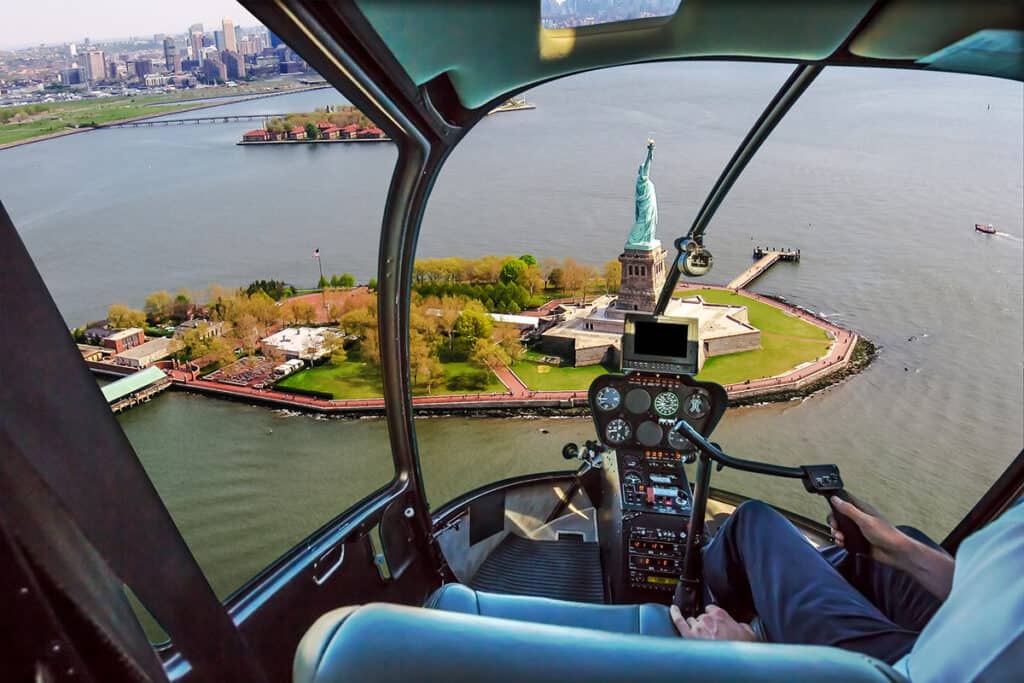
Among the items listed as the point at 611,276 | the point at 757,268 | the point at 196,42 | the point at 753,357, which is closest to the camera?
the point at 196,42

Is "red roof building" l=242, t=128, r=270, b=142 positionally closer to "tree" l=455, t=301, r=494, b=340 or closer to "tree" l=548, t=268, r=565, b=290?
"tree" l=455, t=301, r=494, b=340

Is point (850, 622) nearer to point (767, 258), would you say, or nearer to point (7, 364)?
point (7, 364)

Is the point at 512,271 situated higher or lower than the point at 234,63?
lower

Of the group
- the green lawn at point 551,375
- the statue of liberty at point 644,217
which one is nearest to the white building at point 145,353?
the statue of liberty at point 644,217

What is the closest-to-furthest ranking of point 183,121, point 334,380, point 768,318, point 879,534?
point 879,534, point 183,121, point 334,380, point 768,318

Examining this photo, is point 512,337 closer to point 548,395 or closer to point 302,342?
point 548,395

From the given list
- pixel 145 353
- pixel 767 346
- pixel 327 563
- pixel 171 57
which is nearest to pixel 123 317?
pixel 145 353

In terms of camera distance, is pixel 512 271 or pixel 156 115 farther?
pixel 512 271

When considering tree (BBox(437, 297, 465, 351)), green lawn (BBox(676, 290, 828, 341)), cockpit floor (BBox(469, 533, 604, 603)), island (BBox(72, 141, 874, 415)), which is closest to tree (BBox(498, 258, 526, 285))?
island (BBox(72, 141, 874, 415))
